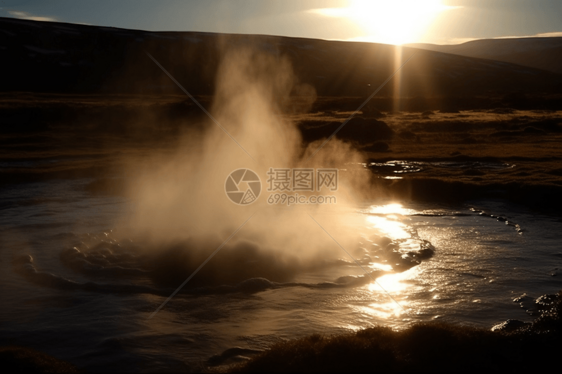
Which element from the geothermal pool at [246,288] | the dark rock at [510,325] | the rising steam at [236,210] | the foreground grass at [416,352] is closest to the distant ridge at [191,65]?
the rising steam at [236,210]

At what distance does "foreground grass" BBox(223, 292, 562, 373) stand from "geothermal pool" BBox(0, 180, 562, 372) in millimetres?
728

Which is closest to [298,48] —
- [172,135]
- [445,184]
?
[172,135]

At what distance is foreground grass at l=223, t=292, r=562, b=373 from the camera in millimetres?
5285

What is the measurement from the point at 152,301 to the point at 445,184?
10.7 m

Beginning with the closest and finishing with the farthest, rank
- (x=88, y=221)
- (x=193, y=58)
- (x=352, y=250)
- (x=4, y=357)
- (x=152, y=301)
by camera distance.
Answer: (x=4, y=357) < (x=152, y=301) < (x=352, y=250) < (x=88, y=221) < (x=193, y=58)

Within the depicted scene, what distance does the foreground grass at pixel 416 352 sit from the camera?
5.29m

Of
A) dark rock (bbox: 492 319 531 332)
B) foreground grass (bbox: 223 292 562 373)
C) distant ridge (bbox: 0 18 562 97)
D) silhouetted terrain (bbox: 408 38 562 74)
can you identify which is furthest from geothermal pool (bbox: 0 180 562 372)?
silhouetted terrain (bbox: 408 38 562 74)

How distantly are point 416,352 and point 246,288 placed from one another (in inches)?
133

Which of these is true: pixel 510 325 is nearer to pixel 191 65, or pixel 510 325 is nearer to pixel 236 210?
pixel 236 210

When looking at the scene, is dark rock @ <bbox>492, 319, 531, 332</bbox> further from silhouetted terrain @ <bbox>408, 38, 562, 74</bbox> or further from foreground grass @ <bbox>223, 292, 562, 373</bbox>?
silhouetted terrain @ <bbox>408, 38, 562, 74</bbox>

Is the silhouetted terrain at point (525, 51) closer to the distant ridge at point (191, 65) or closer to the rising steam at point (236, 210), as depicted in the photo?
the distant ridge at point (191, 65)

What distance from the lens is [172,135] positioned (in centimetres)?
3144

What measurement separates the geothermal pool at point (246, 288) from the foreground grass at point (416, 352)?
28.7 inches

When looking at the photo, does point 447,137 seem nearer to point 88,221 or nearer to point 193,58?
point 88,221
